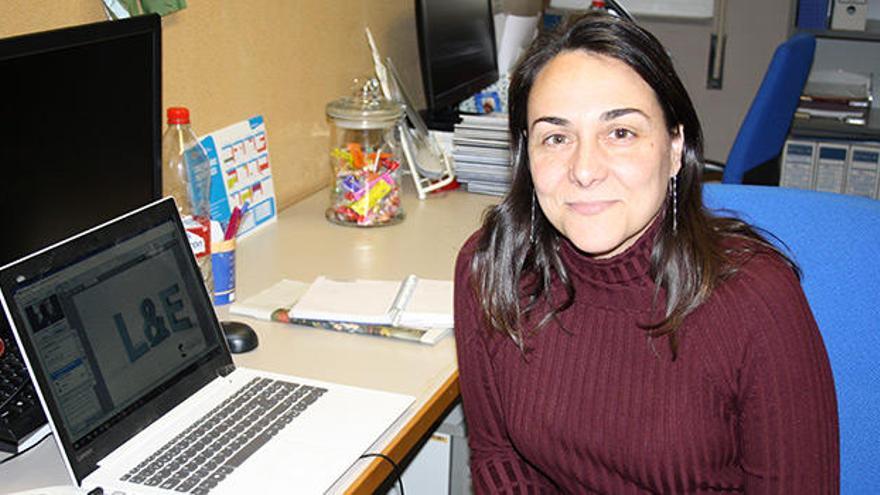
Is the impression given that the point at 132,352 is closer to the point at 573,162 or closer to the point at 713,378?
the point at 573,162

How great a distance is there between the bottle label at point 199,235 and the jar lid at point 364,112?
0.61 metres

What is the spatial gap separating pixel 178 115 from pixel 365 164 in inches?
20.0

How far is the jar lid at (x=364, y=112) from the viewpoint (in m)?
2.14

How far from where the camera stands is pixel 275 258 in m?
1.87

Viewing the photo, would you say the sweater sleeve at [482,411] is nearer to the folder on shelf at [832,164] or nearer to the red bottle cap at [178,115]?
the red bottle cap at [178,115]

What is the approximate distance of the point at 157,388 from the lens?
4.09 feet

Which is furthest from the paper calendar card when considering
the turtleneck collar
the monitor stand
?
the turtleneck collar

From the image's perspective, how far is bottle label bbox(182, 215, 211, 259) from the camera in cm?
158

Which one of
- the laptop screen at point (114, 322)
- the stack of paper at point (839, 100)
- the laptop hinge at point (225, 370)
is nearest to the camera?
the laptop screen at point (114, 322)

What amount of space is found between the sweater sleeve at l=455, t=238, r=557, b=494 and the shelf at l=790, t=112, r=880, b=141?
2604 mm

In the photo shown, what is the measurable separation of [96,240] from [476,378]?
0.52 m

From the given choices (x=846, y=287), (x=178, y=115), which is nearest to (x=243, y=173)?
(x=178, y=115)

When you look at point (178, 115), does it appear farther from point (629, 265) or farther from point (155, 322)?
point (629, 265)

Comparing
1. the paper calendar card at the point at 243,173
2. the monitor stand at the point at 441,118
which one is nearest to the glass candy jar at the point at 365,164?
the paper calendar card at the point at 243,173
